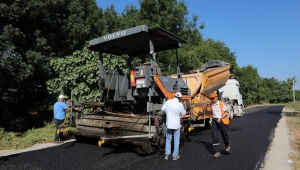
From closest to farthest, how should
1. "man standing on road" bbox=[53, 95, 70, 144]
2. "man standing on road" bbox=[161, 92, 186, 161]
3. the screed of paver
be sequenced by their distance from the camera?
the screed of paver < "man standing on road" bbox=[161, 92, 186, 161] < "man standing on road" bbox=[53, 95, 70, 144]

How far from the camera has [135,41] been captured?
7102 mm

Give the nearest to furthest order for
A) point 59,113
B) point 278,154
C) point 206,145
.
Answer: point 278,154 → point 206,145 → point 59,113

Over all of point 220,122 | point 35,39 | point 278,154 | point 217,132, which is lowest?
point 278,154

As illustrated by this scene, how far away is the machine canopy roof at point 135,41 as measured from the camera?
243 inches

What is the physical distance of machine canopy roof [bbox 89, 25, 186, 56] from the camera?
20.3ft

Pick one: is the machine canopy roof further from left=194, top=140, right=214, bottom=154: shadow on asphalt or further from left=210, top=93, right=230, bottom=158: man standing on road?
left=194, top=140, right=214, bottom=154: shadow on asphalt

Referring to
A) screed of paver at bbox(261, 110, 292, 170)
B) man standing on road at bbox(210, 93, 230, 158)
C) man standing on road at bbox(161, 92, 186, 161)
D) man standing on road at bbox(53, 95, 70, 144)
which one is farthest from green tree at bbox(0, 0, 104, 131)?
screed of paver at bbox(261, 110, 292, 170)

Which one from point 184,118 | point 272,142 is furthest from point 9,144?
point 272,142

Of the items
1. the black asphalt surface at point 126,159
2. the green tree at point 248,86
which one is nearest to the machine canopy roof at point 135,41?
the black asphalt surface at point 126,159

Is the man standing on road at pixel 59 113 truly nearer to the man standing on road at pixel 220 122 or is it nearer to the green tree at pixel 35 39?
the green tree at pixel 35 39

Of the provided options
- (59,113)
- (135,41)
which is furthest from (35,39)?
A: (135,41)

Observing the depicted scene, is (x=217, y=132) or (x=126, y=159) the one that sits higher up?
(x=217, y=132)

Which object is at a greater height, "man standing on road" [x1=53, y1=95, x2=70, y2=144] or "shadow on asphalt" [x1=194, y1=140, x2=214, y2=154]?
"man standing on road" [x1=53, y1=95, x2=70, y2=144]

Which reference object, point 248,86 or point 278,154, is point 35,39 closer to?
point 278,154
